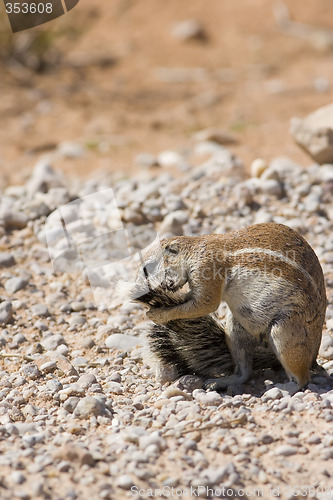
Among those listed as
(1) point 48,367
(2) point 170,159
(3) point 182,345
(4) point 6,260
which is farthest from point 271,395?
(2) point 170,159

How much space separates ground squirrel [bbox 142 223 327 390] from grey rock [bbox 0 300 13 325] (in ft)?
5.10

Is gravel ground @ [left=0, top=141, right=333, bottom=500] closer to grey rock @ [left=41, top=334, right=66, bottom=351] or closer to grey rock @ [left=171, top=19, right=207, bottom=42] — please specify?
grey rock @ [left=41, top=334, right=66, bottom=351]

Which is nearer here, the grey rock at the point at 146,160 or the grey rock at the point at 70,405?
the grey rock at the point at 70,405

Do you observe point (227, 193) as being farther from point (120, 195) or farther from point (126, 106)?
point (126, 106)

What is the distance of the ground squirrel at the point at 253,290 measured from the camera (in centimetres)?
413

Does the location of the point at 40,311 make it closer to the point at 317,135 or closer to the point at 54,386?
the point at 54,386

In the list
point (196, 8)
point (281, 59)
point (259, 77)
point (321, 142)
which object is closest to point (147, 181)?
point (321, 142)

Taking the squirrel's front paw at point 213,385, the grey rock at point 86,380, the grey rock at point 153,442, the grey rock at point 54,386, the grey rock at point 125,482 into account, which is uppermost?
the grey rock at point 125,482

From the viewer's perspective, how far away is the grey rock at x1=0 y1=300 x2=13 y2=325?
5363 mm

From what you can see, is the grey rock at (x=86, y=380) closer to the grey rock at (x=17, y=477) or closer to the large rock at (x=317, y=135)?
the grey rock at (x=17, y=477)

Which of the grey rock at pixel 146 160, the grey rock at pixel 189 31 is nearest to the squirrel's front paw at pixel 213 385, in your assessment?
the grey rock at pixel 146 160

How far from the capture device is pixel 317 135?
7.47 metres

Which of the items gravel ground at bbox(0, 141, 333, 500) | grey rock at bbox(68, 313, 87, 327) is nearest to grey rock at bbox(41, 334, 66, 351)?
gravel ground at bbox(0, 141, 333, 500)

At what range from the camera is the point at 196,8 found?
50.5ft
